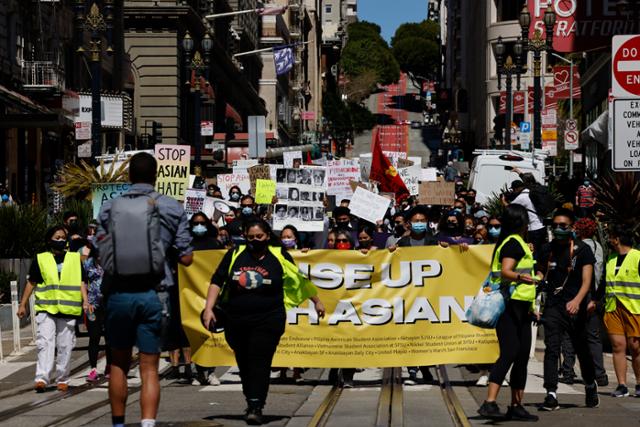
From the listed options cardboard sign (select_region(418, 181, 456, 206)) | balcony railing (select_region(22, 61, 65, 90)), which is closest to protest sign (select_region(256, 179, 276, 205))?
cardboard sign (select_region(418, 181, 456, 206))

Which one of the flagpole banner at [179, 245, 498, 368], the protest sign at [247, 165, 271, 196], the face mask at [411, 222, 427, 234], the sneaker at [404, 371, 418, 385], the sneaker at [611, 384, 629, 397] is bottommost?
the sneaker at [404, 371, 418, 385]

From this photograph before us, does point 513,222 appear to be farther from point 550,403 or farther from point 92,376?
point 92,376

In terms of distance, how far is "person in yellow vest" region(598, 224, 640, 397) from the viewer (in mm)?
14773

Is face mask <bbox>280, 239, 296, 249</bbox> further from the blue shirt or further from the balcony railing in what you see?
the balcony railing

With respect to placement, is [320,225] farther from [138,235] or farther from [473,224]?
[138,235]

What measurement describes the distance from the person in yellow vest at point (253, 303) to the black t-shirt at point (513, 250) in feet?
6.15

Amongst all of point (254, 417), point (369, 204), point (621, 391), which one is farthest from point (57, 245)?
point (369, 204)

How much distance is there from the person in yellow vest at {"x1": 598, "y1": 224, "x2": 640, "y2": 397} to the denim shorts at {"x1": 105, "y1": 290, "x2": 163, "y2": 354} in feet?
20.7

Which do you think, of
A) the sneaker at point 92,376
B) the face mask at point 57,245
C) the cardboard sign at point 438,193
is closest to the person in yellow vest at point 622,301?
the sneaker at point 92,376

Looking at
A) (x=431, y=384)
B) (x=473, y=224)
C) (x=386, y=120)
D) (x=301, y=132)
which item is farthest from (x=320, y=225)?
(x=386, y=120)

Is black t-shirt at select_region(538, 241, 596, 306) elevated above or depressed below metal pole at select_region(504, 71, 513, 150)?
below

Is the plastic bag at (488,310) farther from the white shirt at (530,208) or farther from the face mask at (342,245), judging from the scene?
the white shirt at (530,208)

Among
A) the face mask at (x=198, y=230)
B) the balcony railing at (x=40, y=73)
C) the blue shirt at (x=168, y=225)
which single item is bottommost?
the face mask at (x=198, y=230)

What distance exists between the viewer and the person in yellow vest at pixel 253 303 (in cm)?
1212
